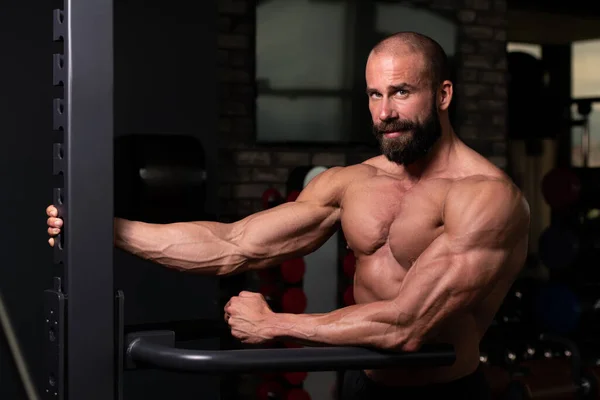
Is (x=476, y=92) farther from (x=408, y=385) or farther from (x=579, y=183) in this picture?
(x=408, y=385)

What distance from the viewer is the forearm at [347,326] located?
162 centimetres

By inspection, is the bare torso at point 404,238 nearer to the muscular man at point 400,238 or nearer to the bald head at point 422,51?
the muscular man at point 400,238

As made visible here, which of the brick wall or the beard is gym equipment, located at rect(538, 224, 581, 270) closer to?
the brick wall

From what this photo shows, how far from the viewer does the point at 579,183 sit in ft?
14.9

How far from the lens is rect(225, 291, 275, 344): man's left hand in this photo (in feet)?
5.55

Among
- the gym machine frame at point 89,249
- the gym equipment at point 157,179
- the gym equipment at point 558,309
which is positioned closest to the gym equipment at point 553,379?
the gym equipment at point 558,309

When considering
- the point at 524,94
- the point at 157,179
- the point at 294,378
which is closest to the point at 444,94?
the point at 157,179

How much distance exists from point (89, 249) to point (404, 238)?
776 millimetres

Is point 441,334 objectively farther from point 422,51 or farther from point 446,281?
point 422,51

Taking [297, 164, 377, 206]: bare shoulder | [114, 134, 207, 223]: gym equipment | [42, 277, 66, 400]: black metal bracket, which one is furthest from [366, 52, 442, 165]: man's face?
[114, 134, 207, 223]: gym equipment

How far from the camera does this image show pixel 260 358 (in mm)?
1454

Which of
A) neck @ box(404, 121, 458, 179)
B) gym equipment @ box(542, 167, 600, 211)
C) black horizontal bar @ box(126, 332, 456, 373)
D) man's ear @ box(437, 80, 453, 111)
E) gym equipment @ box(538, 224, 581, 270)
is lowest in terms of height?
gym equipment @ box(538, 224, 581, 270)

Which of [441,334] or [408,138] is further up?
[408,138]

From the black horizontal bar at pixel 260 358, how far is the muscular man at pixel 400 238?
5cm
